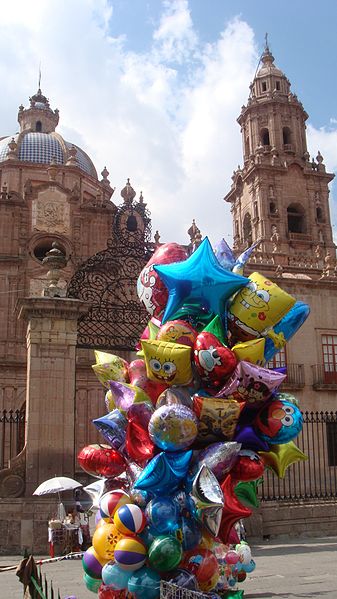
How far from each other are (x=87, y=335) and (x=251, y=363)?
8.82 meters

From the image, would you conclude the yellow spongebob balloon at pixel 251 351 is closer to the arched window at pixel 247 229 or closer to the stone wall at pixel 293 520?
the stone wall at pixel 293 520

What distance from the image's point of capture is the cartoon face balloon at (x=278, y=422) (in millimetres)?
6664

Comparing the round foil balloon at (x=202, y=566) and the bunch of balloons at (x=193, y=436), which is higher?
the bunch of balloons at (x=193, y=436)

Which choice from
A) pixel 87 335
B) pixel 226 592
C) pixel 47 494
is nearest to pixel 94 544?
pixel 226 592

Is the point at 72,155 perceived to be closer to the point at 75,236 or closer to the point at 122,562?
the point at 75,236

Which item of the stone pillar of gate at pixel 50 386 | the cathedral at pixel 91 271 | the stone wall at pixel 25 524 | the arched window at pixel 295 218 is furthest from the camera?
the arched window at pixel 295 218

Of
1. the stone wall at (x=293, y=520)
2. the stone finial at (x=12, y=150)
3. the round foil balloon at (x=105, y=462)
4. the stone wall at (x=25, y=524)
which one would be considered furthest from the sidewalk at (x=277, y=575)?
the stone finial at (x=12, y=150)

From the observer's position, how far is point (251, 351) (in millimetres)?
6648

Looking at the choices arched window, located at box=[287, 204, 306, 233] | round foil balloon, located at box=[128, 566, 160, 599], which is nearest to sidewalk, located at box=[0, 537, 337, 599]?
round foil balloon, located at box=[128, 566, 160, 599]

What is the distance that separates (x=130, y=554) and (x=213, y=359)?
6.42 feet

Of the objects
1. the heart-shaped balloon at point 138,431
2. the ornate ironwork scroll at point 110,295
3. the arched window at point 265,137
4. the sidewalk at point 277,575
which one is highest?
the arched window at point 265,137

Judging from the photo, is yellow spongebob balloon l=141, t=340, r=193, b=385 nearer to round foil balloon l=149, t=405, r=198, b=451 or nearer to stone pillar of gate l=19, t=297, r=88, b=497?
round foil balloon l=149, t=405, r=198, b=451

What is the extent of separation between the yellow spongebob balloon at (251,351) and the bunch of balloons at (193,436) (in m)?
0.01

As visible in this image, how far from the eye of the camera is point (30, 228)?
31078 millimetres
